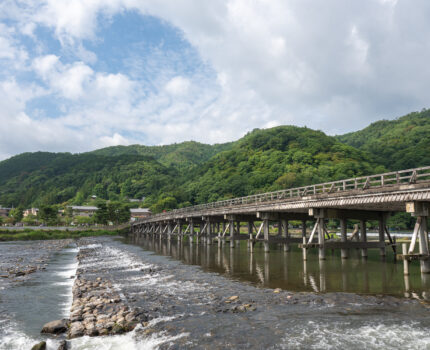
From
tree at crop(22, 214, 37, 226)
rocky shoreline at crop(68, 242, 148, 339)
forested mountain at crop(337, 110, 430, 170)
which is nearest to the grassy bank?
tree at crop(22, 214, 37, 226)

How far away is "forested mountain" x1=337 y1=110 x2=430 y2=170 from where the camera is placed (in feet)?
323

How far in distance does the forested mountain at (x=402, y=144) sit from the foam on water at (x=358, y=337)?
3980 inches

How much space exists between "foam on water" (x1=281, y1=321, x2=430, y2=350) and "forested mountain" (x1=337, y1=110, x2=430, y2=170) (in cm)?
10110

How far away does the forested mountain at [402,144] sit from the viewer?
9838 cm

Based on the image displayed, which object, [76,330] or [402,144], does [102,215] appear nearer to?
[76,330]

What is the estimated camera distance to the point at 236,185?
127312mm

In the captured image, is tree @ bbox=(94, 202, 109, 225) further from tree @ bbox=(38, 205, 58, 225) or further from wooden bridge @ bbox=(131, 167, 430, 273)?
wooden bridge @ bbox=(131, 167, 430, 273)

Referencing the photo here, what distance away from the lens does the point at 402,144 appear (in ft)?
379

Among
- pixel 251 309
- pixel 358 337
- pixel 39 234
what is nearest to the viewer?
pixel 358 337

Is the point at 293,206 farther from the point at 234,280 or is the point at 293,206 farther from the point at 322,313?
the point at 322,313

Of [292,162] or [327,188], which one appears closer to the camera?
[327,188]

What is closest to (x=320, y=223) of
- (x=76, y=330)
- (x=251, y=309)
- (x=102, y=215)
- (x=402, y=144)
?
(x=251, y=309)

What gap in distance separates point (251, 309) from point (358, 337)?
400cm

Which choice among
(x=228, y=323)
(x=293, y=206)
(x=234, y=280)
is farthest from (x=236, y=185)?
(x=228, y=323)
